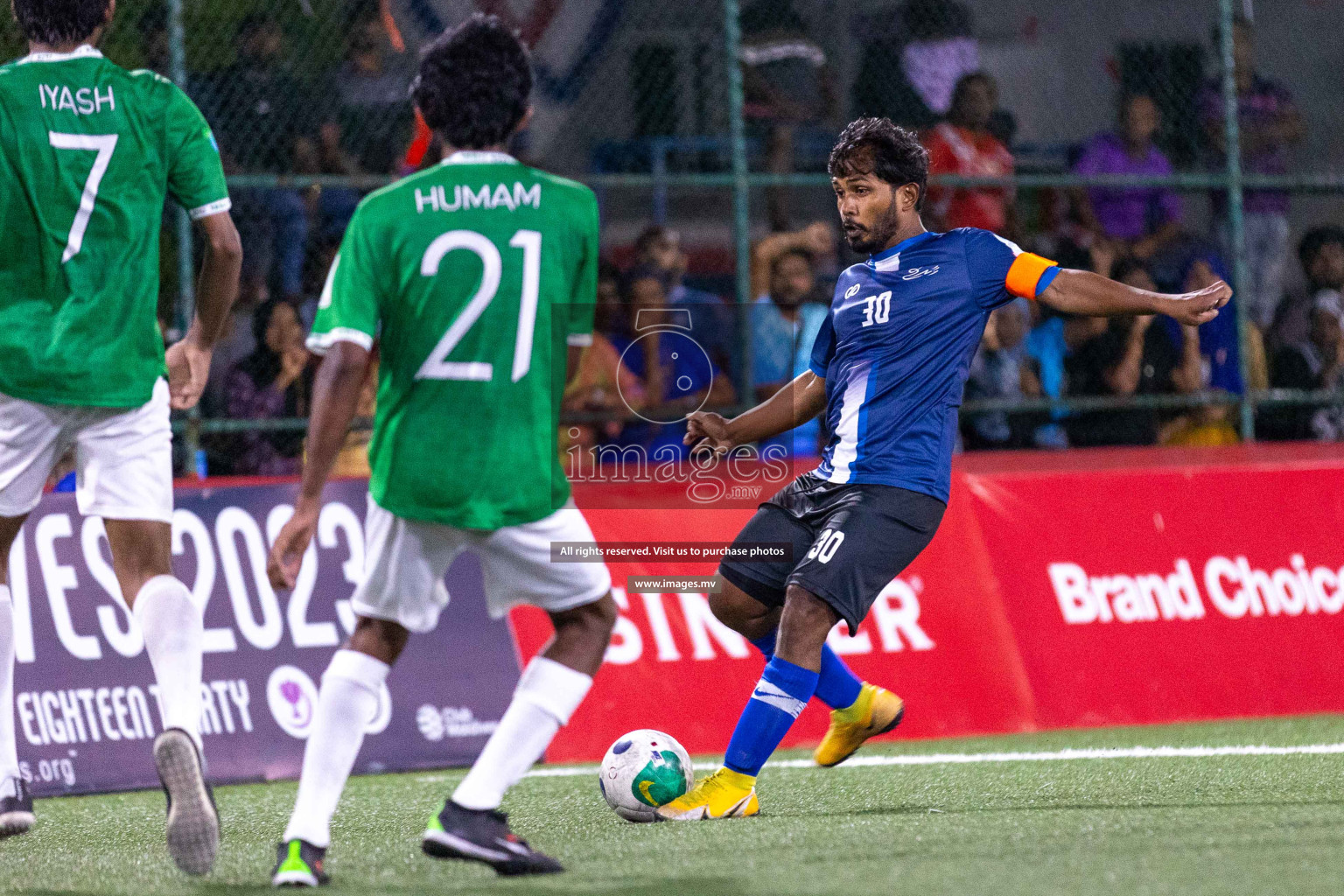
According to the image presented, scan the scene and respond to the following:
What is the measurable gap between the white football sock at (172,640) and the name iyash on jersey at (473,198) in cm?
131

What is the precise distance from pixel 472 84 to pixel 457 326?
561 millimetres

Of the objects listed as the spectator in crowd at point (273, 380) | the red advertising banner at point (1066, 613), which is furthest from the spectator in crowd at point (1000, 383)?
the spectator in crowd at point (273, 380)

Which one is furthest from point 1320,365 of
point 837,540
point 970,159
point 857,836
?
point 857,836

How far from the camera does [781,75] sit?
11703 mm

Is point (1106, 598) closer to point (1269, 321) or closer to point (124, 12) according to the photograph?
point (1269, 321)

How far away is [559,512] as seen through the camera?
4215 mm

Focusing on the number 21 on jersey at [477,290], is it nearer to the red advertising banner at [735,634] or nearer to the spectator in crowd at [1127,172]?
the red advertising banner at [735,634]

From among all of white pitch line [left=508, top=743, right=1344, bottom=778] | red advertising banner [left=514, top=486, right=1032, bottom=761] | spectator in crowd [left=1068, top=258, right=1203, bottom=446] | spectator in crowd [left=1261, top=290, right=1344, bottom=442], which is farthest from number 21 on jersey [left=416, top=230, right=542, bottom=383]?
spectator in crowd [left=1261, top=290, right=1344, bottom=442]

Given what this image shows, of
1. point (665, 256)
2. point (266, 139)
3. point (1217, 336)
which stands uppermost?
point (266, 139)

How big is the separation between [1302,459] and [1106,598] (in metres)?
1.38

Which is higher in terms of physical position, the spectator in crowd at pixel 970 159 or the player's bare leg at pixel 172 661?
the spectator in crowd at pixel 970 159

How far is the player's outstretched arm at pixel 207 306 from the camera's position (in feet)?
15.9

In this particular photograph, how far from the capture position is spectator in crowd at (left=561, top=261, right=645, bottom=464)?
885 centimetres

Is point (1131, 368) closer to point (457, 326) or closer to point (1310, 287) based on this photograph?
point (1310, 287)
